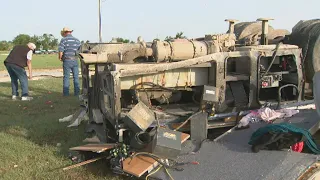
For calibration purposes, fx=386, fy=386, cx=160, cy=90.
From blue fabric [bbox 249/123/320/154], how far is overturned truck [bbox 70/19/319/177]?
710 mm

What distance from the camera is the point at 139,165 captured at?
4.20 meters

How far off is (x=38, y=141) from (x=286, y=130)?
3.70 metres

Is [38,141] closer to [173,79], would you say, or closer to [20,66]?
[173,79]

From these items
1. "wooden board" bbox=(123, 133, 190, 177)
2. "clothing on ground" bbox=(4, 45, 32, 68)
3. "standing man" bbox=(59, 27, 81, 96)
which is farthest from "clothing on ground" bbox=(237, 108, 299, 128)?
"clothing on ground" bbox=(4, 45, 32, 68)

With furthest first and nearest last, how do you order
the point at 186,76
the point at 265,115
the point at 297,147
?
the point at 186,76
the point at 265,115
the point at 297,147

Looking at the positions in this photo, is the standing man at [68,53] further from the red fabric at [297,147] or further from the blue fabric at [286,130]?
the red fabric at [297,147]

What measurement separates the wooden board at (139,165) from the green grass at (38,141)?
260 mm

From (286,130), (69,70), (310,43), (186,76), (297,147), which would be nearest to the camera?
(286,130)

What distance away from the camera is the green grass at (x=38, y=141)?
15.0 ft

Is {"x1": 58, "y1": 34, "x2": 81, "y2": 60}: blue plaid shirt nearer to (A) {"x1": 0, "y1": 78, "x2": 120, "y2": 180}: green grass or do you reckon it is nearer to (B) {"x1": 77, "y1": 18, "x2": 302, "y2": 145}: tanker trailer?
(A) {"x1": 0, "y1": 78, "x2": 120, "y2": 180}: green grass

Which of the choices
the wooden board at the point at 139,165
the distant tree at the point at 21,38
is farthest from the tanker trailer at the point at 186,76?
the distant tree at the point at 21,38

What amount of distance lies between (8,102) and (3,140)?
424cm

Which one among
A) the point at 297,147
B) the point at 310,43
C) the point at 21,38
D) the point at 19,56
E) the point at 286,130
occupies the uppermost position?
the point at 21,38

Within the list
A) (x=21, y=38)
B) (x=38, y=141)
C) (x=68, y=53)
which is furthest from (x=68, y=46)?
(x=21, y=38)
